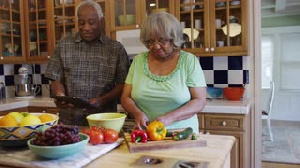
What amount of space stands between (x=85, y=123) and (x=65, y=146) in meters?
0.88

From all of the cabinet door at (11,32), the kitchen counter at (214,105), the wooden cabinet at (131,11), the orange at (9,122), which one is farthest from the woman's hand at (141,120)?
the cabinet door at (11,32)

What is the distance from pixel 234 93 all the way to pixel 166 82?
132 centimetres

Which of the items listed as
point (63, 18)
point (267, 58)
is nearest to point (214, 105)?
point (63, 18)

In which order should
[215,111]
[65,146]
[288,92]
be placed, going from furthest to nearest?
1. [288,92]
2. [215,111]
3. [65,146]

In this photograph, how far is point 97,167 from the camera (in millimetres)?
1039

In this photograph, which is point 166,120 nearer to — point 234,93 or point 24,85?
point 234,93

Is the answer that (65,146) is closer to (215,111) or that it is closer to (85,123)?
(85,123)

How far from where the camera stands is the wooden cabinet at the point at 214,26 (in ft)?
8.44

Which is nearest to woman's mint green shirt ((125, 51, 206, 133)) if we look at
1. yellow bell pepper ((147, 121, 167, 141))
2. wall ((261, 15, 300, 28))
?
yellow bell pepper ((147, 121, 167, 141))

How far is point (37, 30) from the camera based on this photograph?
10.8ft

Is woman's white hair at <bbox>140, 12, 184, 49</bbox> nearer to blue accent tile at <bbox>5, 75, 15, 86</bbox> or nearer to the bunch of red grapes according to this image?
the bunch of red grapes

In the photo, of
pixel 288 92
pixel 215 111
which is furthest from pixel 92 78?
pixel 288 92

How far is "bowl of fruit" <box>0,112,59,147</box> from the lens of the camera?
1150 mm

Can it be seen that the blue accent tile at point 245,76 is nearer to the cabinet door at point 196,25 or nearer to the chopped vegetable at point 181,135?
the cabinet door at point 196,25
